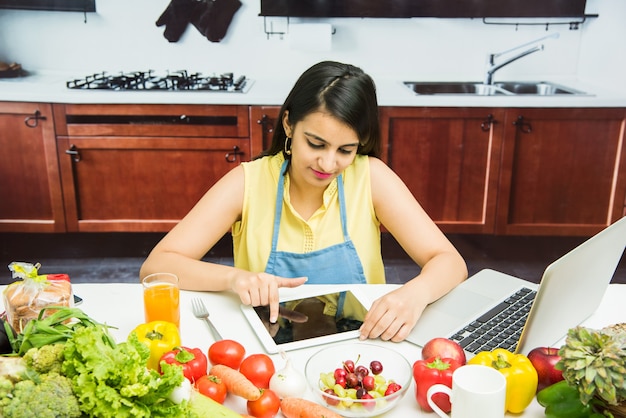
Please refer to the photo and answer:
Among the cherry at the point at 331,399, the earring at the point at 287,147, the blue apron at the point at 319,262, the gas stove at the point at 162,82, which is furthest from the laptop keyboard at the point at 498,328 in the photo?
the gas stove at the point at 162,82

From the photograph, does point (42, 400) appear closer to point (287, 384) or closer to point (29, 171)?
point (287, 384)

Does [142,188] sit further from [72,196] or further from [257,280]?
[257,280]

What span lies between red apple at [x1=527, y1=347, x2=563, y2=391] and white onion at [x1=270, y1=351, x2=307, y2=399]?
37cm

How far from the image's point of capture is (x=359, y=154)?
1.64m

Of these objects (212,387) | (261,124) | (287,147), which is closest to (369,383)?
(212,387)

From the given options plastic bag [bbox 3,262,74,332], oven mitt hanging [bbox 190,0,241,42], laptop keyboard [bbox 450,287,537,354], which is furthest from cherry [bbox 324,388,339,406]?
oven mitt hanging [bbox 190,0,241,42]

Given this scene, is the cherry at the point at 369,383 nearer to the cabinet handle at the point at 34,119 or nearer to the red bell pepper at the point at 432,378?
the red bell pepper at the point at 432,378

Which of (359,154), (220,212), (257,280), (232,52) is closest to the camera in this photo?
(257,280)

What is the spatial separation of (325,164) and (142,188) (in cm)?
186

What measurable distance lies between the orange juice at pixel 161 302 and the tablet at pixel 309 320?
147 mm

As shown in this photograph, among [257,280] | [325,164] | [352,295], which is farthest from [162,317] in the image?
[325,164]

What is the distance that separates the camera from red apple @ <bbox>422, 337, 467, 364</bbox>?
3.30 ft

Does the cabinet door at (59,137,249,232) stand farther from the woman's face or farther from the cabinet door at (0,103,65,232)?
the woman's face

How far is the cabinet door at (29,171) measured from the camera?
9.62 ft
